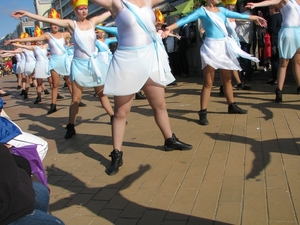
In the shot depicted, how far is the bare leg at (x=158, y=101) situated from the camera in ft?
12.7

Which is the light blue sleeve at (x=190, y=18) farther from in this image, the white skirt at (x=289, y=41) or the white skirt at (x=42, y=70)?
the white skirt at (x=42, y=70)

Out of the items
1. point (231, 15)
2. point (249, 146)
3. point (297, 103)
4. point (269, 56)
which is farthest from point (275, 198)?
point (269, 56)

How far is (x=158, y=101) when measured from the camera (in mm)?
3965

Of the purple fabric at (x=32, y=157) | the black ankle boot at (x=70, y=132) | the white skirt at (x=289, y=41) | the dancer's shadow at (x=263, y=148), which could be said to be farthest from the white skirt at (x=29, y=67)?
the purple fabric at (x=32, y=157)

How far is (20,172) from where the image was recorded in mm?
1969

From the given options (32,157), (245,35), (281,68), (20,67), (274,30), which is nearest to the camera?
(32,157)

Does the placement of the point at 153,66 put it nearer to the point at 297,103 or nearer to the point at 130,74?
the point at 130,74

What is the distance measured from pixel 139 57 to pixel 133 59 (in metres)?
0.07

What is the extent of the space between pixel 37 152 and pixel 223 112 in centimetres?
407

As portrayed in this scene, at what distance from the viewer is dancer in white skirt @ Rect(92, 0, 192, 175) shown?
3.55m

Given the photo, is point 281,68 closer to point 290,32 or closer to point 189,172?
point 290,32

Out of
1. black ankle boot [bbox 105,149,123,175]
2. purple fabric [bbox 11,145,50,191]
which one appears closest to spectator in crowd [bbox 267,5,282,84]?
black ankle boot [bbox 105,149,123,175]

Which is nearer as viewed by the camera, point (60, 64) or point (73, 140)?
point (73, 140)

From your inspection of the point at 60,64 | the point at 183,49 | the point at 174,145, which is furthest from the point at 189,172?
the point at 183,49
